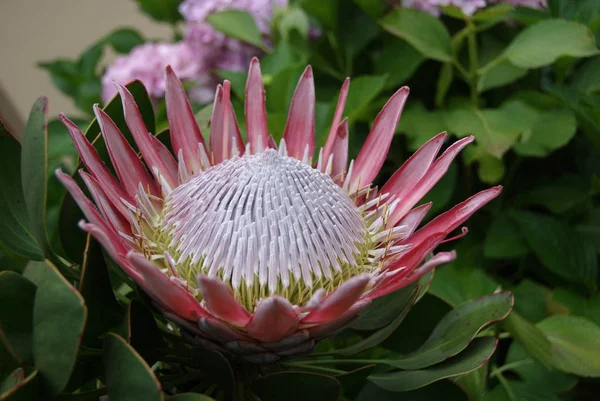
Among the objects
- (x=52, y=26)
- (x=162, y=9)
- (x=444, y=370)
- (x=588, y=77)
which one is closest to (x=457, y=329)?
(x=444, y=370)

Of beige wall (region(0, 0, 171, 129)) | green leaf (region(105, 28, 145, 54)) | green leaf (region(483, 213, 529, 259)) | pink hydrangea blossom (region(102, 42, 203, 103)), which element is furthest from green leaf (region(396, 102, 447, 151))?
beige wall (region(0, 0, 171, 129))

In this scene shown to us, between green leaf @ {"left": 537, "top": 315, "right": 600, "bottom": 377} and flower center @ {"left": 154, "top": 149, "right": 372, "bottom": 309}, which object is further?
green leaf @ {"left": 537, "top": 315, "right": 600, "bottom": 377}

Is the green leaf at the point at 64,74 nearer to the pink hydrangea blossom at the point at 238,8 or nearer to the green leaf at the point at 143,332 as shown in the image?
the pink hydrangea blossom at the point at 238,8

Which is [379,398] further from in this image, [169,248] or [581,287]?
[581,287]

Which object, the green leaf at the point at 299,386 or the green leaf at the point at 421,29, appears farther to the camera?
the green leaf at the point at 421,29

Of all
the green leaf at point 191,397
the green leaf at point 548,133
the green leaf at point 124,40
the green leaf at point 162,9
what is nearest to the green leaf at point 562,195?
the green leaf at point 548,133

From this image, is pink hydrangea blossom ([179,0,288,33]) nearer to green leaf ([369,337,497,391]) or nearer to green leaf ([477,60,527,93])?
green leaf ([477,60,527,93])

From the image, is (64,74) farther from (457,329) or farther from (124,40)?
(457,329)
